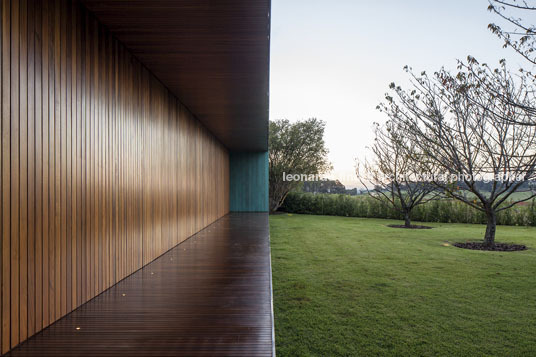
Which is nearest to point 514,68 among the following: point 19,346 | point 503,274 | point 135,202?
point 503,274

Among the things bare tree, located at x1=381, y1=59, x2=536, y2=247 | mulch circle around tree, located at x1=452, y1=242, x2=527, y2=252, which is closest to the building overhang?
bare tree, located at x1=381, y1=59, x2=536, y2=247

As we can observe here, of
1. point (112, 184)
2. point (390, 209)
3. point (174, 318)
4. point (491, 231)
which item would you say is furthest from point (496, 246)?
point (112, 184)

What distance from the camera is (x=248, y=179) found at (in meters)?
13.5

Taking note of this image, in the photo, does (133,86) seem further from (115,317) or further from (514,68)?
(514,68)

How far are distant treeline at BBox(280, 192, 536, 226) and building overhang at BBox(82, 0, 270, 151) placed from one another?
1093 centimetres

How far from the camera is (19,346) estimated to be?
6.14ft

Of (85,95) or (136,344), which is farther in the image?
(85,95)

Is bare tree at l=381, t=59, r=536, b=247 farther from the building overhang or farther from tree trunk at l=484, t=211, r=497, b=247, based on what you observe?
the building overhang

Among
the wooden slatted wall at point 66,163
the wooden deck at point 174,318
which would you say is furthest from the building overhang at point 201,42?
the wooden deck at point 174,318

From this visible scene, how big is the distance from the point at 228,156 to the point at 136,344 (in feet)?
37.6

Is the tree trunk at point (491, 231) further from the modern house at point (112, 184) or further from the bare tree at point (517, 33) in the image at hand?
the modern house at point (112, 184)

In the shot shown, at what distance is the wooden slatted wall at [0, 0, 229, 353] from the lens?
1.88 m

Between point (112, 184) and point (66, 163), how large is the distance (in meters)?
0.79

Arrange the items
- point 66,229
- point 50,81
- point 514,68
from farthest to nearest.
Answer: point 514,68 < point 66,229 < point 50,81
